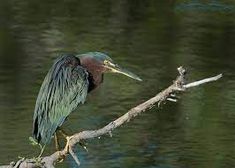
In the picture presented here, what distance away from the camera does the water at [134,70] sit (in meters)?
9.45

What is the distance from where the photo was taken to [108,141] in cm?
968

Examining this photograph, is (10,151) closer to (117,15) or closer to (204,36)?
(204,36)

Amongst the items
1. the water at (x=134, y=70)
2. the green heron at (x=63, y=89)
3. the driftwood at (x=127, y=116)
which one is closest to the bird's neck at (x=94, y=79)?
the green heron at (x=63, y=89)

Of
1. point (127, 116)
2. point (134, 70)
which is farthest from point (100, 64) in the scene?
point (134, 70)

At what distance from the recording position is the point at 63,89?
208 inches

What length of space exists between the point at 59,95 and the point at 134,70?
25.3ft

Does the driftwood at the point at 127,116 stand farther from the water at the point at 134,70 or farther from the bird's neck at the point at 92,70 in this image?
the water at the point at 134,70

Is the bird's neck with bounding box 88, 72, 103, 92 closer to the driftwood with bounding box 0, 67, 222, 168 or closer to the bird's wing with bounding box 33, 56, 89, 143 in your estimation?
the bird's wing with bounding box 33, 56, 89, 143

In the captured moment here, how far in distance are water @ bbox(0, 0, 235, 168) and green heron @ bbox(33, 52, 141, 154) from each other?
3530mm

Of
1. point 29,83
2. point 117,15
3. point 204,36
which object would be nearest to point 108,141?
point 29,83

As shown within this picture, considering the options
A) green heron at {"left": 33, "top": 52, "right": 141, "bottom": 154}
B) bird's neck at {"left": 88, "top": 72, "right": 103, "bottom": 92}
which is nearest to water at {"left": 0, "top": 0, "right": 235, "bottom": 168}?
bird's neck at {"left": 88, "top": 72, "right": 103, "bottom": 92}

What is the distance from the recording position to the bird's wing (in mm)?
5203

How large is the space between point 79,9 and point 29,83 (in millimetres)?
6869

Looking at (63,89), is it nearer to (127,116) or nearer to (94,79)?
(94,79)
